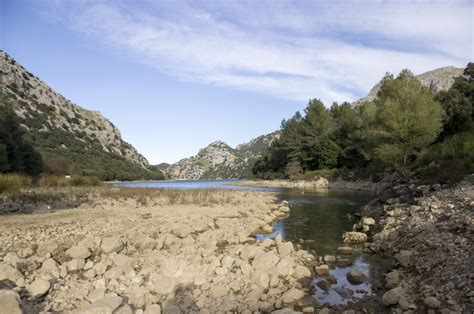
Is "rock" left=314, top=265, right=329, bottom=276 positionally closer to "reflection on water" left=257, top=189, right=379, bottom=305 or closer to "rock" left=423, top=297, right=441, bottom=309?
"reflection on water" left=257, top=189, right=379, bottom=305

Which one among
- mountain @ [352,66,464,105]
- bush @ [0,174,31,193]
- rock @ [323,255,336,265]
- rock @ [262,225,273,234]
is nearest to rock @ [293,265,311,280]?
rock @ [323,255,336,265]

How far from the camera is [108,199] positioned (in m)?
24.0

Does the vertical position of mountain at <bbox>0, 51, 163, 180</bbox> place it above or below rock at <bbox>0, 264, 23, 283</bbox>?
above

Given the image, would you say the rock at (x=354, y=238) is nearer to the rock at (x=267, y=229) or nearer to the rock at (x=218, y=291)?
the rock at (x=267, y=229)

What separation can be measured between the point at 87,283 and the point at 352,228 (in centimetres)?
1437

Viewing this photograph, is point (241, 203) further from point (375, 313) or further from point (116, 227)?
point (375, 313)

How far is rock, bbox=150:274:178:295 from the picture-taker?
30.0 feet

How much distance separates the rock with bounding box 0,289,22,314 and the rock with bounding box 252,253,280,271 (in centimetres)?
634

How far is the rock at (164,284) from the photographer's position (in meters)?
9.16

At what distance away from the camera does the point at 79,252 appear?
33.9 feet

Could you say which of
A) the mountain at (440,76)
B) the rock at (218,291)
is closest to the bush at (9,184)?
the rock at (218,291)

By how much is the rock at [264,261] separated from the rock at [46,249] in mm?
6101

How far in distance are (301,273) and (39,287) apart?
24.0 ft

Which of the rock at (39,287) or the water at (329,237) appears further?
the water at (329,237)
